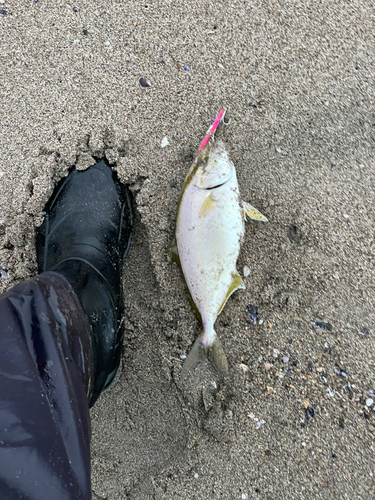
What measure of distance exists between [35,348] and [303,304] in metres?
1.51

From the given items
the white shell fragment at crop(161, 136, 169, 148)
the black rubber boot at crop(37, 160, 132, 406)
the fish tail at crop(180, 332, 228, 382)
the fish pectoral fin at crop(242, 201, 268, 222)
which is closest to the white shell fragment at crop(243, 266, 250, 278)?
the fish pectoral fin at crop(242, 201, 268, 222)

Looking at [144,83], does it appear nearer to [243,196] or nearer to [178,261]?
[243,196]

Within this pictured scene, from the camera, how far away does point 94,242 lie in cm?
215

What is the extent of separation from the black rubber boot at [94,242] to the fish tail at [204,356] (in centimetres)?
40

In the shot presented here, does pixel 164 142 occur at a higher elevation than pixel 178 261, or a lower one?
higher

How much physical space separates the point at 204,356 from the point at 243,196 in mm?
1017

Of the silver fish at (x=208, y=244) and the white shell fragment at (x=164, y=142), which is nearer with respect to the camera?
the silver fish at (x=208, y=244)

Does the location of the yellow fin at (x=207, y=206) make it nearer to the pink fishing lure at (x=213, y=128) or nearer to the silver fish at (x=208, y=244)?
the silver fish at (x=208, y=244)

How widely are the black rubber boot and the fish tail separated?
0.40m

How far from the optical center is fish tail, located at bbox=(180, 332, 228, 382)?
1.97 m

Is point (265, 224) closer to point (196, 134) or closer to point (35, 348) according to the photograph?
point (196, 134)

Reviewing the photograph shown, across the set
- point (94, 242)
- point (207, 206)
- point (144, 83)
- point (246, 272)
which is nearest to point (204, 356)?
point (246, 272)

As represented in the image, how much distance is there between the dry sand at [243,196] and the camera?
6.30 ft

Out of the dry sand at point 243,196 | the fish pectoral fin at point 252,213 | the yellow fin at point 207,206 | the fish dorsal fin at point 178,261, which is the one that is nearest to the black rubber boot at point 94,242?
the dry sand at point 243,196
